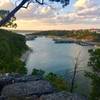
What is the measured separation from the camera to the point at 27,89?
13.5 m

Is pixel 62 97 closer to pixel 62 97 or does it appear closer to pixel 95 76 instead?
pixel 62 97

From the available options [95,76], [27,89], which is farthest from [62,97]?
[95,76]

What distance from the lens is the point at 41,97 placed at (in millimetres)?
12227

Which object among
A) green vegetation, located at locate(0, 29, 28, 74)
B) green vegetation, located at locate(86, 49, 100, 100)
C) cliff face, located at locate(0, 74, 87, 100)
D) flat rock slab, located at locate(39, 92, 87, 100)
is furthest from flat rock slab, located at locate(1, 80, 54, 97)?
green vegetation, located at locate(86, 49, 100, 100)

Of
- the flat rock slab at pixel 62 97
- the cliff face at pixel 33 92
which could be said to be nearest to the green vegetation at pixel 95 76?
the cliff face at pixel 33 92

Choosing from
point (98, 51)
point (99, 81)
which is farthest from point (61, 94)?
point (98, 51)

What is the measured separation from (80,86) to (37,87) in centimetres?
5380

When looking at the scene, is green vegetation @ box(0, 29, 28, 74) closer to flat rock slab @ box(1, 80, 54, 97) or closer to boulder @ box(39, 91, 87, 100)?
flat rock slab @ box(1, 80, 54, 97)

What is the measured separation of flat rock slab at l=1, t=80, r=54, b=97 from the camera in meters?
13.3

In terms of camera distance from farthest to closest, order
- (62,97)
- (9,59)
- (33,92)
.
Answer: (9,59)
(33,92)
(62,97)

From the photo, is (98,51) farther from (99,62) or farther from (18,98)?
(18,98)

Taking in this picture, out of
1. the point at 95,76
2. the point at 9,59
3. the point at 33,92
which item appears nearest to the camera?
the point at 33,92

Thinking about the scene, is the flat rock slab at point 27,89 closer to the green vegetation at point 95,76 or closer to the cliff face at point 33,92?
the cliff face at point 33,92

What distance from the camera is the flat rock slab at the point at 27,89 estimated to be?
525 inches
